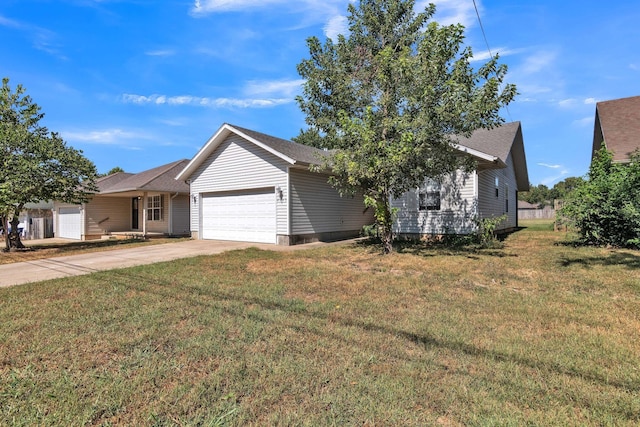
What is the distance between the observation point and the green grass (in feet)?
8.02

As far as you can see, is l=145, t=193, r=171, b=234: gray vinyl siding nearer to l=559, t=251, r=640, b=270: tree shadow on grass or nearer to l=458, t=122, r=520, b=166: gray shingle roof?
l=458, t=122, r=520, b=166: gray shingle roof

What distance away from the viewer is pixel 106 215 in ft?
67.5

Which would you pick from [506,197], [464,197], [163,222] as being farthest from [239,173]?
[506,197]

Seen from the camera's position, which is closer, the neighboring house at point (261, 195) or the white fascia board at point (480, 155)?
the white fascia board at point (480, 155)

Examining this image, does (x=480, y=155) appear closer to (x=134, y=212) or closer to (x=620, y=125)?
(x=620, y=125)

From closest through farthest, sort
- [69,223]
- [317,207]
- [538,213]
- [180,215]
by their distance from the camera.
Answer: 1. [317,207]
2. [180,215]
3. [69,223]
4. [538,213]

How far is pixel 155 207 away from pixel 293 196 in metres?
11.2

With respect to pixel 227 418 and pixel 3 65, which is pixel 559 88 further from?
pixel 3 65

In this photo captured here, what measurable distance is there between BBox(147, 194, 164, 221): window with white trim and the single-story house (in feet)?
13.9

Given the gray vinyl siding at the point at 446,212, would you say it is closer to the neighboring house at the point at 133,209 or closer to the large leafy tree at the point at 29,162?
the neighboring house at the point at 133,209

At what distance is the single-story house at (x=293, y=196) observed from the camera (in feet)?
41.8

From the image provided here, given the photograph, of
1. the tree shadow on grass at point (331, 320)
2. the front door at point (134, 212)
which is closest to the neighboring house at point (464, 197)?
the tree shadow on grass at point (331, 320)

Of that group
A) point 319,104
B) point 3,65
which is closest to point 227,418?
point 319,104

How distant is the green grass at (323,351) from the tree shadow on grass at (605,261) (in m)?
1.22
